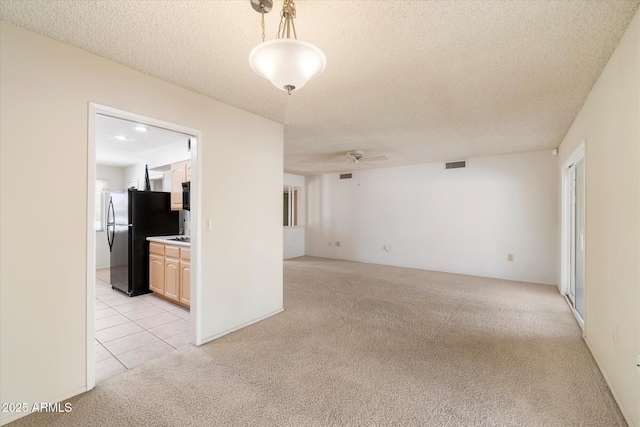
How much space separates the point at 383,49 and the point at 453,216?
4.74 metres

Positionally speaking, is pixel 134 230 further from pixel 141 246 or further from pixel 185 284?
pixel 185 284

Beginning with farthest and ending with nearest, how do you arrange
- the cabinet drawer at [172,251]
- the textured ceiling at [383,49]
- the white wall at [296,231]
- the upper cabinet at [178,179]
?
the white wall at [296,231]
the upper cabinet at [178,179]
the cabinet drawer at [172,251]
the textured ceiling at [383,49]

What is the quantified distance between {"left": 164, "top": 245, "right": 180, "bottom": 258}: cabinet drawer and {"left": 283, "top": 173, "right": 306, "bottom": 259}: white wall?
404 cm

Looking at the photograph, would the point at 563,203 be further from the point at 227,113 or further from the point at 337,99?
the point at 227,113

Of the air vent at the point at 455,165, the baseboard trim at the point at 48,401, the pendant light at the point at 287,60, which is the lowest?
the baseboard trim at the point at 48,401

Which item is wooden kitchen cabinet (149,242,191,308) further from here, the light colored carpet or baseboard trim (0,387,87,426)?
baseboard trim (0,387,87,426)

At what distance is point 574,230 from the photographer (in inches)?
149

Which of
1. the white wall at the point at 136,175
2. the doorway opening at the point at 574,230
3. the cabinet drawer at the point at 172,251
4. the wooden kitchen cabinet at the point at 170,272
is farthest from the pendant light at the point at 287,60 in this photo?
the white wall at the point at 136,175

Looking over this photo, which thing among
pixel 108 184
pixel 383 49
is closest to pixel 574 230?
pixel 383 49

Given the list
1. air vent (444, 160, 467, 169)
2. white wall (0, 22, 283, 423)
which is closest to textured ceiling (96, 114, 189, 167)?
white wall (0, 22, 283, 423)

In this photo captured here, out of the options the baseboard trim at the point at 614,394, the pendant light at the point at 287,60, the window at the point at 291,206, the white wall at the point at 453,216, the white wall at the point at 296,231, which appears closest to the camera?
the pendant light at the point at 287,60

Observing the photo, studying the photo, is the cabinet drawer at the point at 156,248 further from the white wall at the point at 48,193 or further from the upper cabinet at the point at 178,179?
the white wall at the point at 48,193

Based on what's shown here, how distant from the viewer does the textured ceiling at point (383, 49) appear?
1.54 meters

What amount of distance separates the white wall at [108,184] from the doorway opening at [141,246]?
49 centimetres
